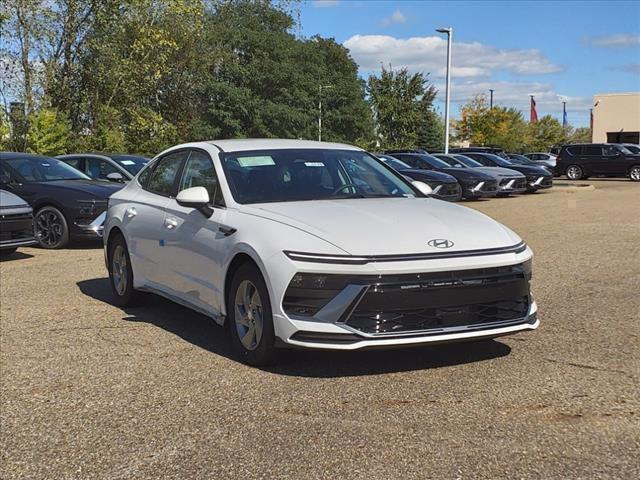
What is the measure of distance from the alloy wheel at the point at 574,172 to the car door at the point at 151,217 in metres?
31.2

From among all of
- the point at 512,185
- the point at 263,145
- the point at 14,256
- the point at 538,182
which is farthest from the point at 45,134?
the point at 263,145

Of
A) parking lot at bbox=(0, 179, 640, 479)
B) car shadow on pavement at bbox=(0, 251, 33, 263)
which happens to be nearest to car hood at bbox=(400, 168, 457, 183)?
car shadow on pavement at bbox=(0, 251, 33, 263)

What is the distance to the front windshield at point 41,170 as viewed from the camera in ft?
39.9

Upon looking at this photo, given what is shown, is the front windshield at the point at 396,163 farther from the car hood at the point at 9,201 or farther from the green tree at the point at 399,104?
the green tree at the point at 399,104

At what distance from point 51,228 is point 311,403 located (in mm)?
8547

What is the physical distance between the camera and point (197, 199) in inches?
212

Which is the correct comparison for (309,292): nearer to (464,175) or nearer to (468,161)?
(464,175)

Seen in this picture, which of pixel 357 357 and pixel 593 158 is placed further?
pixel 593 158

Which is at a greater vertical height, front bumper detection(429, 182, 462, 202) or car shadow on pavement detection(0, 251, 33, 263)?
front bumper detection(429, 182, 462, 202)

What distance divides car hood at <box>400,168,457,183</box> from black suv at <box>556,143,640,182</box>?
15962 mm

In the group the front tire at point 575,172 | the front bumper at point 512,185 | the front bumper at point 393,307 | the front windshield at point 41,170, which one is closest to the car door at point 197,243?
the front bumper at point 393,307

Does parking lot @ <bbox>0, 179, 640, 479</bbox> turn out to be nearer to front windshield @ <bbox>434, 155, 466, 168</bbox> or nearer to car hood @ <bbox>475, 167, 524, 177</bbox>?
car hood @ <bbox>475, 167, 524, 177</bbox>

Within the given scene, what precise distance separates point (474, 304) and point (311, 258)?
1.05m

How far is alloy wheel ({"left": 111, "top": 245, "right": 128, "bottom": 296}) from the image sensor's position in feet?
23.0
